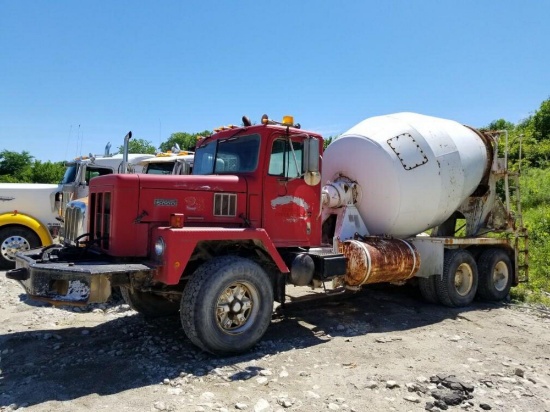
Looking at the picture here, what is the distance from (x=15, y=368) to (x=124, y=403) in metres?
1.62

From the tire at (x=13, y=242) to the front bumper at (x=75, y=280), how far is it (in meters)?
5.42

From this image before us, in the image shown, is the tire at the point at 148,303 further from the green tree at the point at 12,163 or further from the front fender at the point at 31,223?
Answer: the green tree at the point at 12,163

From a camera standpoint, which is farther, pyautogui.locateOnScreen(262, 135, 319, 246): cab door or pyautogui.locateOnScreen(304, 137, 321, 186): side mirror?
pyautogui.locateOnScreen(262, 135, 319, 246): cab door

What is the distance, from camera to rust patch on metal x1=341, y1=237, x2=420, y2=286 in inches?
263

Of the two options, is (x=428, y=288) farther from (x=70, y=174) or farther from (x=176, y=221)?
(x=70, y=174)

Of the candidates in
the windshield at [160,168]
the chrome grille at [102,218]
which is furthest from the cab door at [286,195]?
the windshield at [160,168]

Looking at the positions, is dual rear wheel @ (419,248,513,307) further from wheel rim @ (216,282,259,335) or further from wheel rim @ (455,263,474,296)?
wheel rim @ (216,282,259,335)

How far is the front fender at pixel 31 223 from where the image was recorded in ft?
31.3

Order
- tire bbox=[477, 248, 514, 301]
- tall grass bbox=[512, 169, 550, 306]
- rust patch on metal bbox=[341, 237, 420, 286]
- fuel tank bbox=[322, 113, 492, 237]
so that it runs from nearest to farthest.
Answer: rust patch on metal bbox=[341, 237, 420, 286]
fuel tank bbox=[322, 113, 492, 237]
tire bbox=[477, 248, 514, 301]
tall grass bbox=[512, 169, 550, 306]

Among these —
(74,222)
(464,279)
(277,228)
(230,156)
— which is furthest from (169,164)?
(464,279)

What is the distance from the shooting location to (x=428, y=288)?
816cm

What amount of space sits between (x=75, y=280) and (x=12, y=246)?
605cm

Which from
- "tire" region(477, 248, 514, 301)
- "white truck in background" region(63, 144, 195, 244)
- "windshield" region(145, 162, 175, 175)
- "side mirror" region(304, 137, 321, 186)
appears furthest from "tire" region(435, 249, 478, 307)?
"windshield" region(145, 162, 175, 175)

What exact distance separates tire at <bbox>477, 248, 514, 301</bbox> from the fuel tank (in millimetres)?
1384
